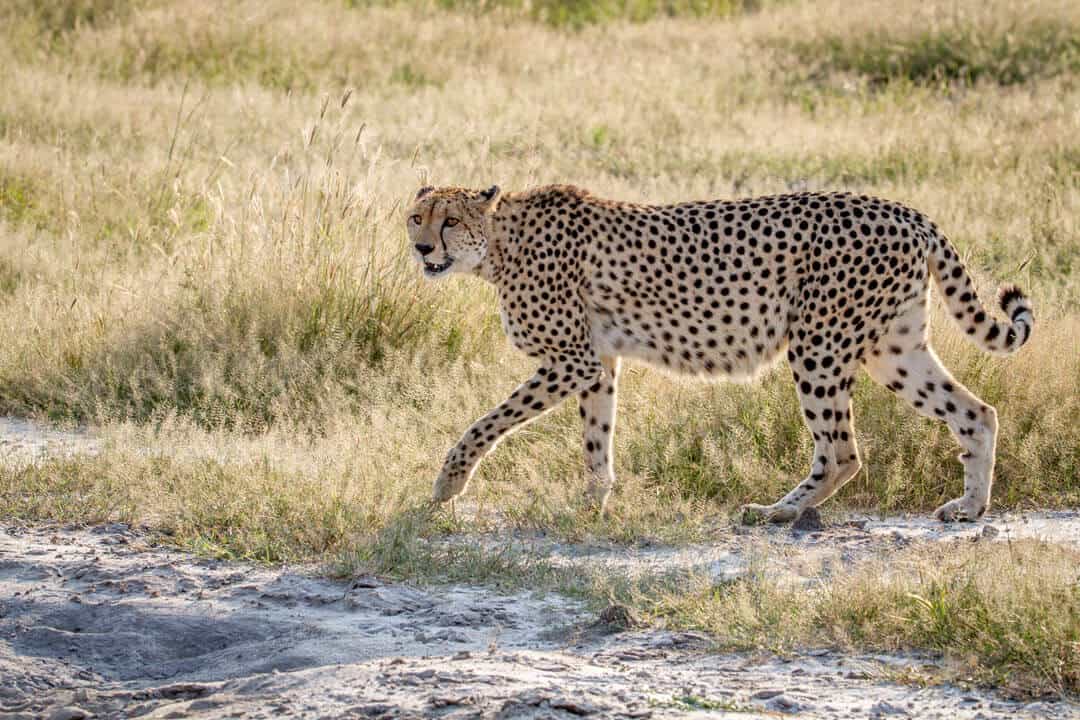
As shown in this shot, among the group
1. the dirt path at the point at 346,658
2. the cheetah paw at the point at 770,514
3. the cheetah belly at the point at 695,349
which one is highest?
the cheetah belly at the point at 695,349

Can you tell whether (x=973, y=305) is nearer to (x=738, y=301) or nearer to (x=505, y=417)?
(x=738, y=301)

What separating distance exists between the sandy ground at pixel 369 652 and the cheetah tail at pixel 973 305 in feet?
2.41

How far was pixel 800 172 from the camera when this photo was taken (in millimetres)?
10281

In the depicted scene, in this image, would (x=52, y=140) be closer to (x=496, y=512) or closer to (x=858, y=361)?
(x=496, y=512)

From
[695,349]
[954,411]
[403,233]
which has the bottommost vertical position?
[954,411]

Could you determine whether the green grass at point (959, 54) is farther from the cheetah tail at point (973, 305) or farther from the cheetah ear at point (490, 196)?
the cheetah ear at point (490, 196)

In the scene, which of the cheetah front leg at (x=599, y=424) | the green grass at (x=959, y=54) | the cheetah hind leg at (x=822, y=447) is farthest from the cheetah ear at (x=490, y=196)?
the green grass at (x=959, y=54)

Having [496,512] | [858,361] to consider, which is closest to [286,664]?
[496,512]

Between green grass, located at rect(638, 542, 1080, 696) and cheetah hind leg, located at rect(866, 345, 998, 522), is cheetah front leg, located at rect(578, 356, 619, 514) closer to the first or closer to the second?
cheetah hind leg, located at rect(866, 345, 998, 522)

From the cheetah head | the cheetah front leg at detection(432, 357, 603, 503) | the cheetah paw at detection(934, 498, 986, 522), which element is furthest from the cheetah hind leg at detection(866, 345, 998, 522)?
the cheetah head

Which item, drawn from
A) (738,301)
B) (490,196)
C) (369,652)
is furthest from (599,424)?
(369,652)

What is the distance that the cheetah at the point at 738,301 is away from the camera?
5410 mm

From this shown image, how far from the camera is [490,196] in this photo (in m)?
5.67

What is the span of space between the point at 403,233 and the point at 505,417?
7.71 ft
